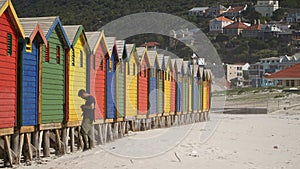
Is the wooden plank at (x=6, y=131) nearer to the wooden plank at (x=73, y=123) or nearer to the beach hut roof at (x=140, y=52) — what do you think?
the wooden plank at (x=73, y=123)

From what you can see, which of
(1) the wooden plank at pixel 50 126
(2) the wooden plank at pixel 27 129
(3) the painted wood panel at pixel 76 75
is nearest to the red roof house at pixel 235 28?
(3) the painted wood panel at pixel 76 75

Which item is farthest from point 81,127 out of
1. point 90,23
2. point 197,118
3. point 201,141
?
point 90,23

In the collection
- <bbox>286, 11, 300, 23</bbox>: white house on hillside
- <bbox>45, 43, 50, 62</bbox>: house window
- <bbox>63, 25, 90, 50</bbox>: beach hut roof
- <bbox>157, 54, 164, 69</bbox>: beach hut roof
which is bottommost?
<bbox>45, 43, 50, 62</bbox>: house window

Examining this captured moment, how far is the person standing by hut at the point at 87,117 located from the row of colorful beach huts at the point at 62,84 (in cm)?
26

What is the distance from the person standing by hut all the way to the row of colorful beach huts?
10.1 inches

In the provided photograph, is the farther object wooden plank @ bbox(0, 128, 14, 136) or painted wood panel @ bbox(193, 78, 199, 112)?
painted wood panel @ bbox(193, 78, 199, 112)

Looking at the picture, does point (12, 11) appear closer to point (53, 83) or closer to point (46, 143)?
point (53, 83)

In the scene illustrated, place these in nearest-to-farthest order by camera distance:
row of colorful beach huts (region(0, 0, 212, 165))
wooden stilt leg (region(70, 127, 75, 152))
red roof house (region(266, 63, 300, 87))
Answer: row of colorful beach huts (region(0, 0, 212, 165)) < wooden stilt leg (region(70, 127, 75, 152)) < red roof house (region(266, 63, 300, 87))

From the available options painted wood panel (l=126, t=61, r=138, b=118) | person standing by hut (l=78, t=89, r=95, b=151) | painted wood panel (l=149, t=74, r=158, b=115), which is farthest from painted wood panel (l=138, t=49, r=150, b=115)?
person standing by hut (l=78, t=89, r=95, b=151)

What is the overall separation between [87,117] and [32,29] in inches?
162

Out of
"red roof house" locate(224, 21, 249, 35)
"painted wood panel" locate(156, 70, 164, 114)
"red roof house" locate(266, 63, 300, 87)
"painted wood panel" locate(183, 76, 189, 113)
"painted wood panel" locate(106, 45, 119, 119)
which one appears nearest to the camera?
"painted wood panel" locate(106, 45, 119, 119)

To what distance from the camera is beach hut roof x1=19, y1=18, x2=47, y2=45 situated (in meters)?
14.3

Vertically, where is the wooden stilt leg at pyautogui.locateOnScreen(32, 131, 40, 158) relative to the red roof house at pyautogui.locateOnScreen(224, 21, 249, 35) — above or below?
below

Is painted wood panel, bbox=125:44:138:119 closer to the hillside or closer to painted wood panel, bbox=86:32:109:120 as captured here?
painted wood panel, bbox=86:32:109:120
